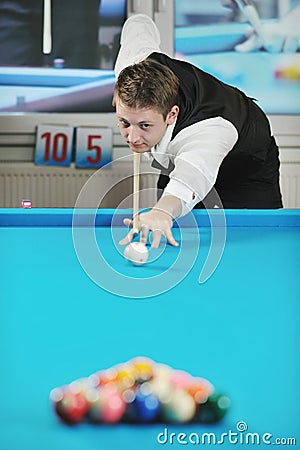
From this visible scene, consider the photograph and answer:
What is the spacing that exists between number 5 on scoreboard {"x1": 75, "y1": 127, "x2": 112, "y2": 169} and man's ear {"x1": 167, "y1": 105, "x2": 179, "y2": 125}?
1772mm

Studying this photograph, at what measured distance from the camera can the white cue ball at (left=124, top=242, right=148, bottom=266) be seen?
1393mm

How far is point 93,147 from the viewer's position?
3.64 metres

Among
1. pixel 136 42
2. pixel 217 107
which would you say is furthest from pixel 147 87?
pixel 136 42

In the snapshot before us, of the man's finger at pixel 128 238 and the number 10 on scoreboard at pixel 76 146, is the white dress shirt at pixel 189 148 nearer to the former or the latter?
the man's finger at pixel 128 238

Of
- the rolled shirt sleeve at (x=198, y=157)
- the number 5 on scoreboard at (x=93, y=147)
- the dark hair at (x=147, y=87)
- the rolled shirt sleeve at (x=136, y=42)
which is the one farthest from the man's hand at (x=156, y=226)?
the number 5 on scoreboard at (x=93, y=147)

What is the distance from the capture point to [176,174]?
163 cm

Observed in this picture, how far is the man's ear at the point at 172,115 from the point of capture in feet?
6.05

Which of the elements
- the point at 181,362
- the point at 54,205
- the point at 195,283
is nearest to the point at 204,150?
the point at 195,283

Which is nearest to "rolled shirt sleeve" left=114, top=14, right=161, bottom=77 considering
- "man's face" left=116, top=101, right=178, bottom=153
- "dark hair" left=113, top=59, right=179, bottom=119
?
"dark hair" left=113, top=59, right=179, bottom=119

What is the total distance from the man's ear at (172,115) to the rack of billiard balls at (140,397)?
28.6 inches

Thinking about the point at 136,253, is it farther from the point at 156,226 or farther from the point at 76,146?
the point at 76,146

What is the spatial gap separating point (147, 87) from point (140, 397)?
74 cm

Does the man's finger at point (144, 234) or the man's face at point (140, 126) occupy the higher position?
the man's face at point (140, 126)

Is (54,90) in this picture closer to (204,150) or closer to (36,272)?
(204,150)
